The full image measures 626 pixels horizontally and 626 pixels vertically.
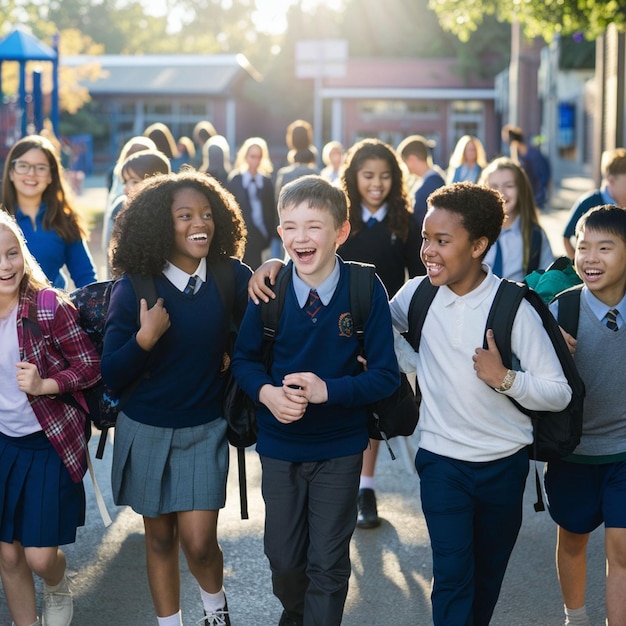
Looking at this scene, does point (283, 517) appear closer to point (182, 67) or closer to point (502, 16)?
point (502, 16)

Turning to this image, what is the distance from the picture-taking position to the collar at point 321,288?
375 centimetres

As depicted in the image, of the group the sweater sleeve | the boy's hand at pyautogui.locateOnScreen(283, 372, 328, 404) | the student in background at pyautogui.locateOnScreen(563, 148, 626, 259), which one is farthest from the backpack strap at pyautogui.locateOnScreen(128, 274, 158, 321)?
the student in background at pyautogui.locateOnScreen(563, 148, 626, 259)

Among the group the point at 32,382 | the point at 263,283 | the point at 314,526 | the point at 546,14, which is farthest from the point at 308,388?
the point at 546,14

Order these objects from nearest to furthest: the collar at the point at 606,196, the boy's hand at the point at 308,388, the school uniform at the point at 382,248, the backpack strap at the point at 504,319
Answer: the boy's hand at the point at 308,388
the backpack strap at the point at 504,319
the school uniform at the point at 382,248
the collar at the point at 606,196

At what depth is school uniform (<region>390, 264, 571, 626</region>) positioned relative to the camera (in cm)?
367

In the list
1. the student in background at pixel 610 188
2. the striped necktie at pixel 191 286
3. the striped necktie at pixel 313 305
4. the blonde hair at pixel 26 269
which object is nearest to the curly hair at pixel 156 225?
the striped necktie at pixel 191 286

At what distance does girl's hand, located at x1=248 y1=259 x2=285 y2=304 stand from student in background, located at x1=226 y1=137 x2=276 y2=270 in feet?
23.4

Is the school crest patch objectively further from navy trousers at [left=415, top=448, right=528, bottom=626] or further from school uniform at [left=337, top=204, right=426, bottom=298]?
school uniform at [left=337, top=204, right=426, bottom=298]

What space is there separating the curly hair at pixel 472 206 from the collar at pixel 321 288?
0.45m

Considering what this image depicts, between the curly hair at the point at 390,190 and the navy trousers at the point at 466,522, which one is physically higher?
the curly hair at the point at 390,190

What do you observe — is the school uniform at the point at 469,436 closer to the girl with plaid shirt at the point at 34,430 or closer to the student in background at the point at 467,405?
the student in background at the point at 467,405

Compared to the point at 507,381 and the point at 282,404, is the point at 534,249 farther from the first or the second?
the point at 282,404

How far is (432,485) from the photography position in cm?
378

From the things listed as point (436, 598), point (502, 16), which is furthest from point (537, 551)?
point (502, 16)
